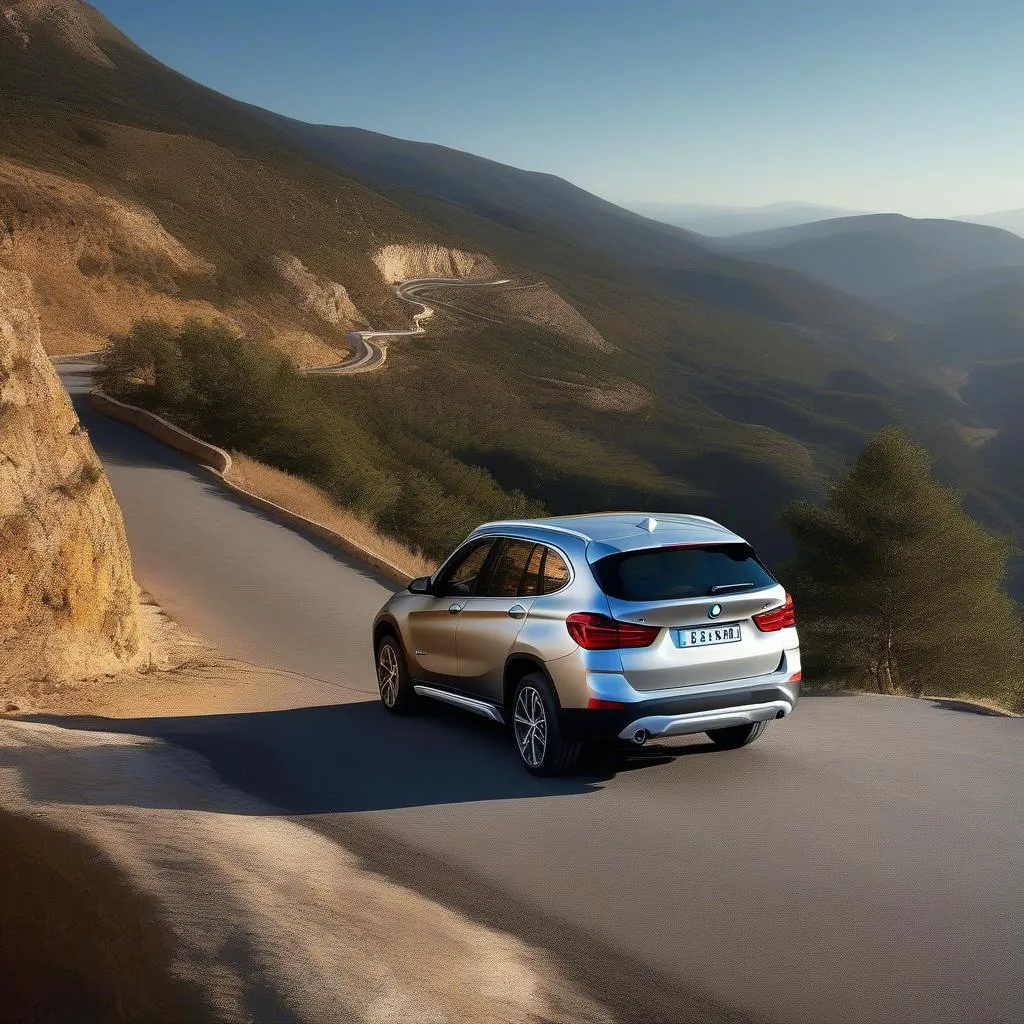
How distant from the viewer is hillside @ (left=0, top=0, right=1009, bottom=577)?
230 ft

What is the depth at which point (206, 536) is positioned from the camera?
77.2 ft

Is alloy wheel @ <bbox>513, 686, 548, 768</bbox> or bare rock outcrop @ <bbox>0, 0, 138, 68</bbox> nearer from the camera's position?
alloy wheel @ <bbox>513, 686, 548, 768</bbox>

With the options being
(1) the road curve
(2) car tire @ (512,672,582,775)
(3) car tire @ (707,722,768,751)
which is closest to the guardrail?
(3) car tire @ (707,722,768,751)

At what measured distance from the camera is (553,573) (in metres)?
7.79

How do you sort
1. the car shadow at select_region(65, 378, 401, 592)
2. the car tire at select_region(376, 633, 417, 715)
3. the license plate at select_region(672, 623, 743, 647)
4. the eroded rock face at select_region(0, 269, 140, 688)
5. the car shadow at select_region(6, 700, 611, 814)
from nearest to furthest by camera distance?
the license plate at select_region(672, 623, 743, 647)
the car shadow at select_region(6, 700, 611, 814)
the car tire at select_region(376, 633, 417, 715)
the eroded rock face at select_region(0, 269, 140, 688)
the car shadow at select_region(65, 378, 401, 592)

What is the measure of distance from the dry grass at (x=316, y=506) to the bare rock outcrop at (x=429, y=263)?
4086 inches

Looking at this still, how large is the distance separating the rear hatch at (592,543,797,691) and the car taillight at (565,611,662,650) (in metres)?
0.03

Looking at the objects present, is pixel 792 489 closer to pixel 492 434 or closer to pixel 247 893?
pixel 492 434

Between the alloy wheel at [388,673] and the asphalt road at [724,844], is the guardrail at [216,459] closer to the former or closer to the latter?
the alloy wheel at [388,673]

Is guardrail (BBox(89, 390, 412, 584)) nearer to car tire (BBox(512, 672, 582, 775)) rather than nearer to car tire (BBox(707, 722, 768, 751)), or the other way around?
car tire (BBox(707, 722, 768, 751))

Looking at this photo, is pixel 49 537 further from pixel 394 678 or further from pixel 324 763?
pixel 324 763

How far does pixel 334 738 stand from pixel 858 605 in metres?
24.3

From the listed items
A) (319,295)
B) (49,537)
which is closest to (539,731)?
(49,537)

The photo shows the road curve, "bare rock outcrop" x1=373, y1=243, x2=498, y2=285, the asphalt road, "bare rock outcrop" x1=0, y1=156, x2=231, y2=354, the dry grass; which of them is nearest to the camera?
the asphalt road
